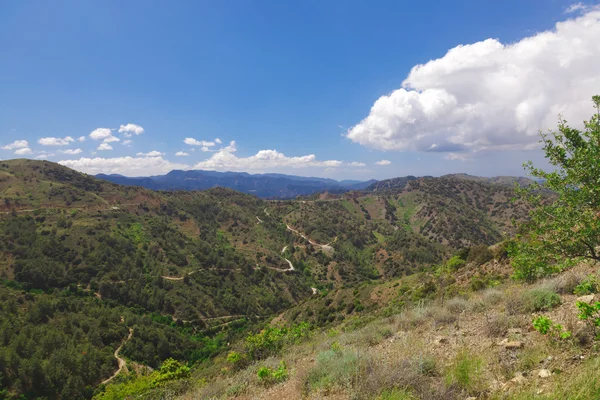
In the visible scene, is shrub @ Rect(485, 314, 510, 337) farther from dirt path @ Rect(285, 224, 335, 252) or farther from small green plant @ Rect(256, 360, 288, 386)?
dirt path @ Rect(285, 224, 335, 252)

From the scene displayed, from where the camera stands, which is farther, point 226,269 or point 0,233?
point 226,269

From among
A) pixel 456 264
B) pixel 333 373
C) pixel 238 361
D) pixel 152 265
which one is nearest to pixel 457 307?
pixel 333 373

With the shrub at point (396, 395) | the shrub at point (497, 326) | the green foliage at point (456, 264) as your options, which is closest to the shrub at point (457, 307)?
the shrub at point (497, 326)

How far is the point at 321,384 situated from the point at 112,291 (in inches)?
3391

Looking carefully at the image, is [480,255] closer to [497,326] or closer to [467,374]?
[497,326]

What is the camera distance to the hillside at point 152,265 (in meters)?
49.6

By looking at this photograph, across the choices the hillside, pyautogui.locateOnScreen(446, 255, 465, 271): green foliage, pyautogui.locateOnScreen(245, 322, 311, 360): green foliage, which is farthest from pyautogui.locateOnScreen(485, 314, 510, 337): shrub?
the hillside

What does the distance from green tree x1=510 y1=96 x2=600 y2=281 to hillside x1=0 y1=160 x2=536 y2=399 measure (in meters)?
37.0

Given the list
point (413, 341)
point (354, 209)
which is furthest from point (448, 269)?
point (354, 209)

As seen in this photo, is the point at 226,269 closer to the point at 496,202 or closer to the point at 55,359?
the point at 55,359

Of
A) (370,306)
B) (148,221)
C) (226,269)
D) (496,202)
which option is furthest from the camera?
(496,202)

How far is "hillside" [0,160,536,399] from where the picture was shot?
49594 millimetres

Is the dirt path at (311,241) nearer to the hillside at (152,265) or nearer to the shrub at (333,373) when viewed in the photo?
the hillside at (152,265)

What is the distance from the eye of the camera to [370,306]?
3600 centimetres
